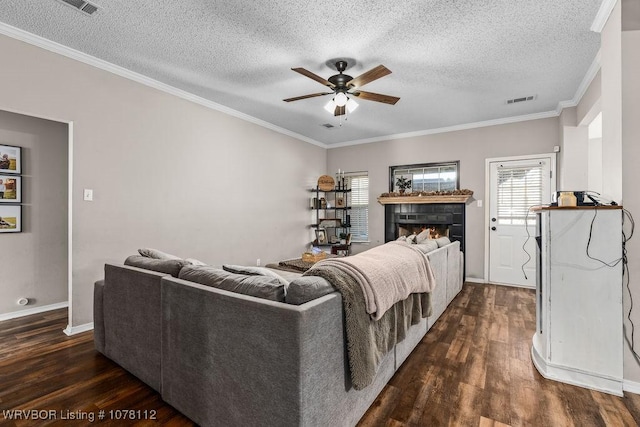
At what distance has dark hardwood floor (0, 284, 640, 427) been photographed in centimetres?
175

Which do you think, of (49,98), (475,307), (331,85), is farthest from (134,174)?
(475,307)

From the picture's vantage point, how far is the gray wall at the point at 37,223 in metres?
3.34

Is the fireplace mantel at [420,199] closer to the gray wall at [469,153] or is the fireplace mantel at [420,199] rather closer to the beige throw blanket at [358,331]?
the gray wall at [469,153]

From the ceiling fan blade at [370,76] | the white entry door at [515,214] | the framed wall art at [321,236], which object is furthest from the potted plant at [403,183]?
the ceiling fan blade at [370,76]

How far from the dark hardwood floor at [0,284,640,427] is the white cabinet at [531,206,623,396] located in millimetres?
139

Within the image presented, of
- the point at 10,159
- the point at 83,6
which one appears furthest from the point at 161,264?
the point at 10,159

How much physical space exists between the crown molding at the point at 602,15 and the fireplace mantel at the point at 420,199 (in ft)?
9.28

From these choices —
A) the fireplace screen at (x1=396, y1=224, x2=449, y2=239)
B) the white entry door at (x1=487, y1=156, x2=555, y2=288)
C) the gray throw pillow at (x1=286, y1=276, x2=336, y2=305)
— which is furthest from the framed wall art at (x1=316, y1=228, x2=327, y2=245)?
the gray throw pillow at (x1=286, y1=276, x2=336, y2=305)

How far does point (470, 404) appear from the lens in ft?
6.13

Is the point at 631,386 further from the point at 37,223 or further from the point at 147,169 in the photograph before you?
the point at 37,223

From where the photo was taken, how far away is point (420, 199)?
18.1ft

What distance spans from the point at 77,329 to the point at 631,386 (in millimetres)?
4465

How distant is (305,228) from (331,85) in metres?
3.51

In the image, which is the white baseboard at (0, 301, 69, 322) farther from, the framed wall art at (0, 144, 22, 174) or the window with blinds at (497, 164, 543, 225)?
the window with blinds at (497, 164, 543, 225)
